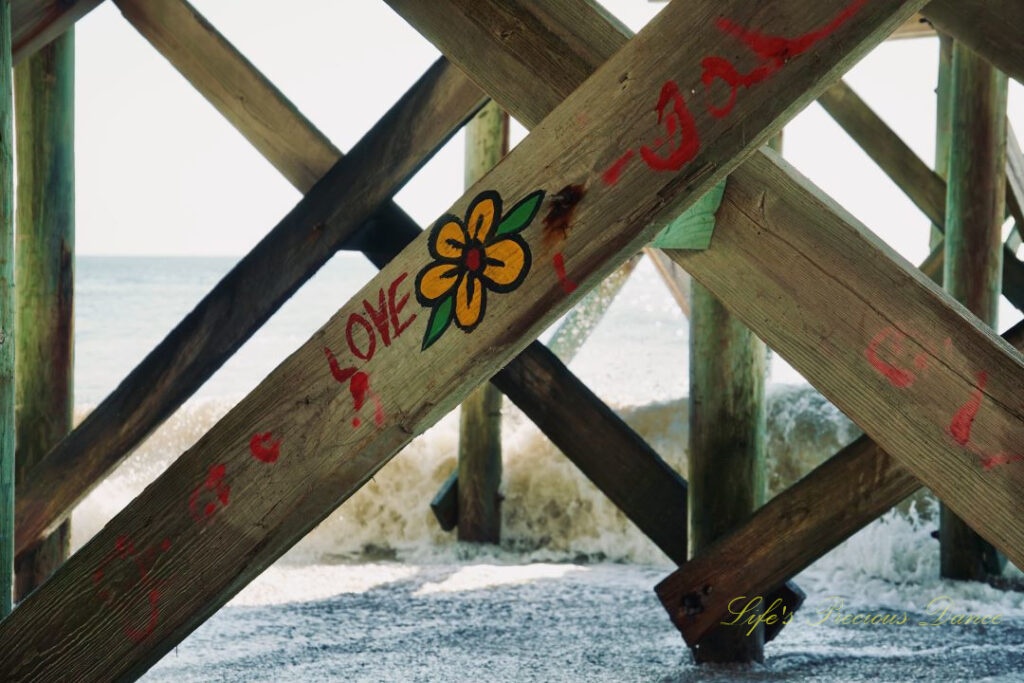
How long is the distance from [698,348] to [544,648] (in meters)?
1.18

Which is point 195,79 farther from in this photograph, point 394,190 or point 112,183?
point 112,183

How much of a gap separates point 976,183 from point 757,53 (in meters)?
3.67

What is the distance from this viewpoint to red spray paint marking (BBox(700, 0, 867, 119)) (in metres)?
1.56

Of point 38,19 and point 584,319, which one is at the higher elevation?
point 584,319

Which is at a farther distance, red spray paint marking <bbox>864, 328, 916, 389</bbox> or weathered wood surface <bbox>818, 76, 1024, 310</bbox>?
weathered wood surface <bbox>818, 76, 1024, 310</bbox>

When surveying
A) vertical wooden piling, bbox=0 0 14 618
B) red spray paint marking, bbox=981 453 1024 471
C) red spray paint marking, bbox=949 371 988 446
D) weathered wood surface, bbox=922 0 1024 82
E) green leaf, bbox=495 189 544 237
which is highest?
vertical wooden piling, bbox=0 0 14 618

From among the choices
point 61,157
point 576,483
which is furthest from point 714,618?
point 576,483

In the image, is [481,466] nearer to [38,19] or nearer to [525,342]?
[38,19]

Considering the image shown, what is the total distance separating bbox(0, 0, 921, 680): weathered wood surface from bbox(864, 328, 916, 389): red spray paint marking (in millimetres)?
362

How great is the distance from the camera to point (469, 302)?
68.4 inches

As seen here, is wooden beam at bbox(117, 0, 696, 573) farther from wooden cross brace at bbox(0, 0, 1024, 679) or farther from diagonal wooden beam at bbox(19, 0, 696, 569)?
wooden cross brace at bbox(0, 0, 1024, 679)

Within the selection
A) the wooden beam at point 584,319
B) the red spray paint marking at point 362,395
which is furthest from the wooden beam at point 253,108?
the wooden beam at point 584,319

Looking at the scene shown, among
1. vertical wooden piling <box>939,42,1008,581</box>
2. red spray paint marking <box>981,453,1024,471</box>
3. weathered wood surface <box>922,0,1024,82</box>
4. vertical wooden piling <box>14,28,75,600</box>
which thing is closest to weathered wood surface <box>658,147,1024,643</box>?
red spray paint marking <box>981,453,1024,471</box>

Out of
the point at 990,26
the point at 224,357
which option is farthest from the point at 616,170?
the point at 224,357
